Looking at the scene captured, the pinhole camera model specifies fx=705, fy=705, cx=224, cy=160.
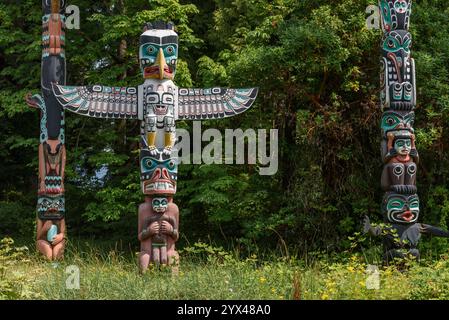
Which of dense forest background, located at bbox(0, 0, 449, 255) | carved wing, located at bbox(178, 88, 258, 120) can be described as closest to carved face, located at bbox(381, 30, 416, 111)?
dense forest background, located at bbox(0, 0, 449, 255)

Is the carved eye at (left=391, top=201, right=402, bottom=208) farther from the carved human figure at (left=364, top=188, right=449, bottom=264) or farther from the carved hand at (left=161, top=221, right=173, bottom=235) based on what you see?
the carved hand at (left=161, top=221, right=173, bottom=235)

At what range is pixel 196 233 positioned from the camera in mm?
15281

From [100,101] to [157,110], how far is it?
34.0 inches

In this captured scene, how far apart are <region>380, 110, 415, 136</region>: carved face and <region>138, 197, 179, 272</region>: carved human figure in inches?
131

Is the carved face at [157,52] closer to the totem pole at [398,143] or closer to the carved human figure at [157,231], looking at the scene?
the carved human figure at [157,231]

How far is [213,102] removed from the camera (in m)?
10.3

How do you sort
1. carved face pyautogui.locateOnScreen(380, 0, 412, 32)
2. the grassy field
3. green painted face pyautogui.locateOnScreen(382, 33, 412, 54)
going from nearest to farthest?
the grassy field
green painted face pyautogui.locateOnScreen(382, 33, 412, 54)
carved face pyautogui.locateOnScreen(380, 0, 412, 32)

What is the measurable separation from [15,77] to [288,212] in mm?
7348

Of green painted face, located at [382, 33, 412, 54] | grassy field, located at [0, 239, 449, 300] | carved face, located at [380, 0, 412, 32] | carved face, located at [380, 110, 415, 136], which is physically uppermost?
carved face, located at [380, 0, 412, 32]

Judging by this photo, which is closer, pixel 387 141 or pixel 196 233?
pixel 387 141

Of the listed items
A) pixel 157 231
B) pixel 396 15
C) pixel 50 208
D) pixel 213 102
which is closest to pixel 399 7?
pixel 396 15

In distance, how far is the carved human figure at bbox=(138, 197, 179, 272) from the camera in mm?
9500

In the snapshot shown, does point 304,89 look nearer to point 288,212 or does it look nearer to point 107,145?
point 288,212
